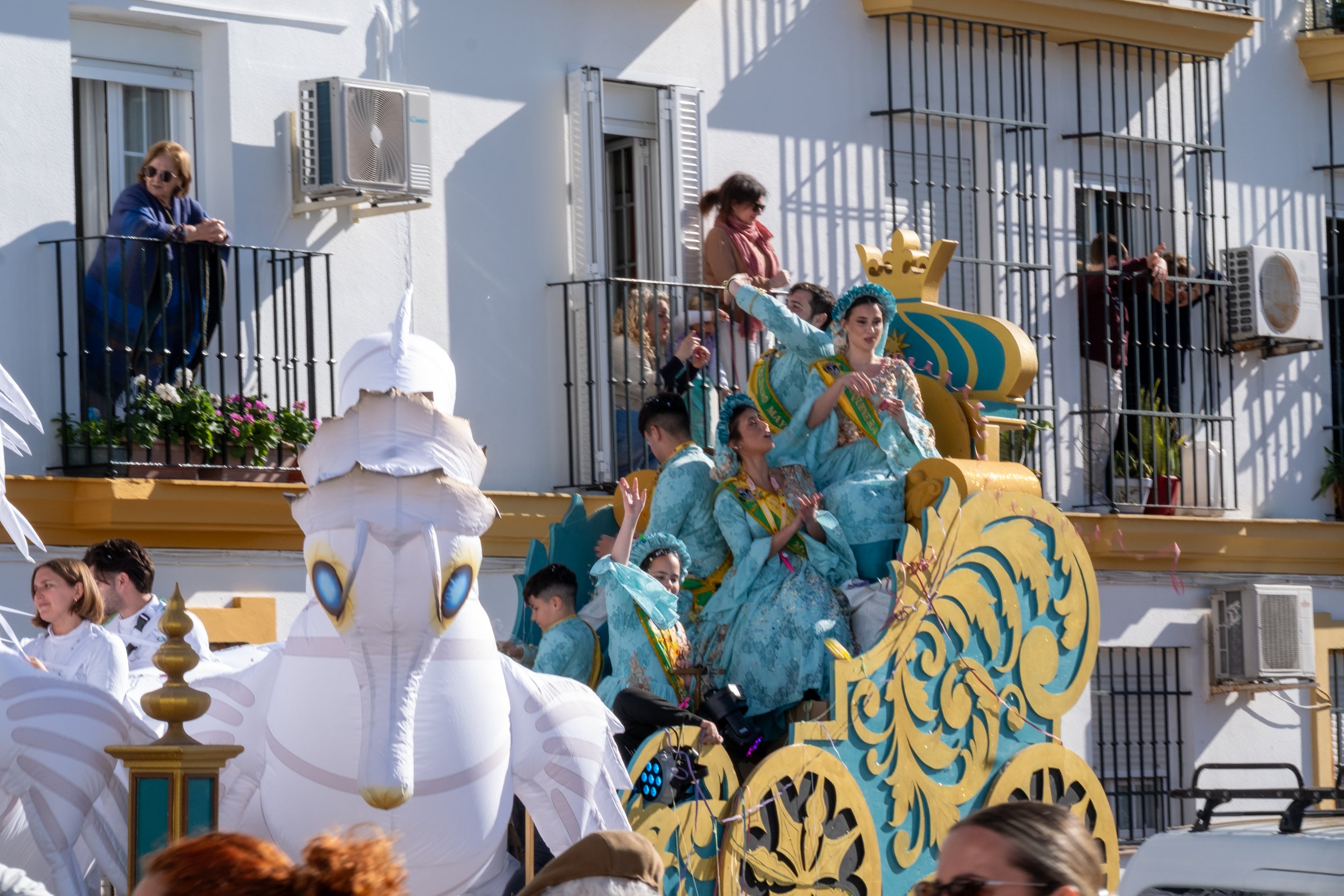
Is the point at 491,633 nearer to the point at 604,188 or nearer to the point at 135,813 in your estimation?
the point at 135,813

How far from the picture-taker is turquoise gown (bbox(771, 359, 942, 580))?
8352mm

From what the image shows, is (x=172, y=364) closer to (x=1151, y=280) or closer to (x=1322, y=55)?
(x=1151, y=280)

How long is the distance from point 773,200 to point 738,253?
1301mm

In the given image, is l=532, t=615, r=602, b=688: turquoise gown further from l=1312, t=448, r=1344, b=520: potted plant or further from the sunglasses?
l=1312, t=448, r=1344, b=520: potted plant

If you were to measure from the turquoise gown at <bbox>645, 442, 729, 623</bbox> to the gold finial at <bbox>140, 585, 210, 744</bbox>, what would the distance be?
129 inches

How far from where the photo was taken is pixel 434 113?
507 inches

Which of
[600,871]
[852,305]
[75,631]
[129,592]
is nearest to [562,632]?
[129,592]

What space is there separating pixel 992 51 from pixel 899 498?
25.9 feet

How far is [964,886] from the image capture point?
3277 millimetres

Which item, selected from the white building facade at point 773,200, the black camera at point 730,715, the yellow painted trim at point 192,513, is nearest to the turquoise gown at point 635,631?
the black camera at point 730,715

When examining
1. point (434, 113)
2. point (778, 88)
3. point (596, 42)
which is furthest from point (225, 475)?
point (778, 88)

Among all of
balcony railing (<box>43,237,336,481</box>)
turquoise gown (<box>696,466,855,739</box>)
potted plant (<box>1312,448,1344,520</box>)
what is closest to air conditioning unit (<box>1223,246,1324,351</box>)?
potted plant (<box>1312,448,1344,520</box>)

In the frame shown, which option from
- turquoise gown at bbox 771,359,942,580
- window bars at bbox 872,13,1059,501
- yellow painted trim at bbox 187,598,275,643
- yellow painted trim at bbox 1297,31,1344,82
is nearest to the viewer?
turquoise gown at bbox 771,359,942,580

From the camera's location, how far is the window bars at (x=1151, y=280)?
15758mm
